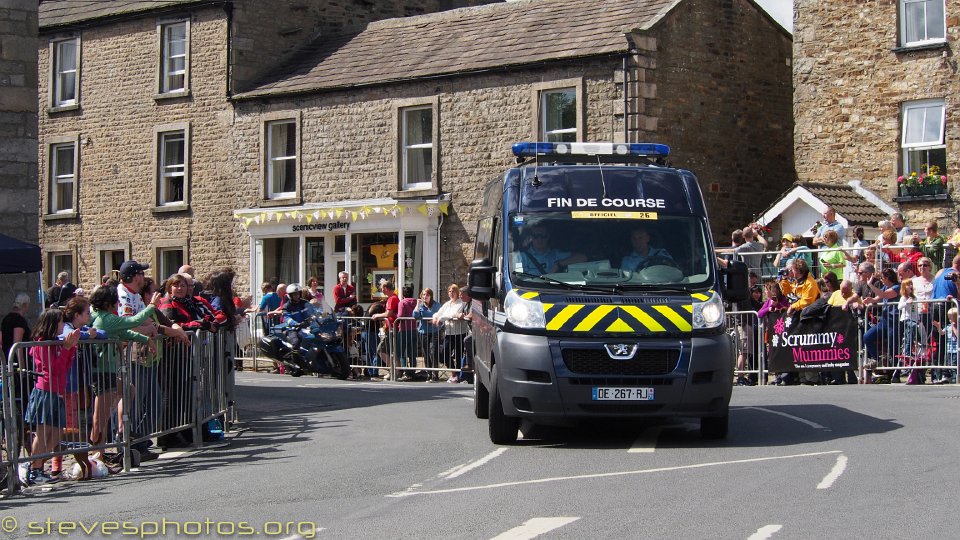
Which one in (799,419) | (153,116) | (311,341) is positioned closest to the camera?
(799,419)

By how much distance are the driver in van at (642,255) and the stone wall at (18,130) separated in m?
10.3

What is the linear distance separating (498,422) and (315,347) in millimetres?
12671

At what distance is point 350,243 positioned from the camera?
34031mm

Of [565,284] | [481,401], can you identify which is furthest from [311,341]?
[565,284]

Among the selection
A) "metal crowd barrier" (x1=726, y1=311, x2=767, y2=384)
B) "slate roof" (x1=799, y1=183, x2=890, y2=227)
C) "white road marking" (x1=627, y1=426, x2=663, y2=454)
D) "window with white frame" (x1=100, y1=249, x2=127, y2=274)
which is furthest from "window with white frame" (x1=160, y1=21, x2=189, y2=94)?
"white road marking" (x1=627, y1=426, x2=663, y2=454)

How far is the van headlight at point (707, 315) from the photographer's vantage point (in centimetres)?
Result: 1292

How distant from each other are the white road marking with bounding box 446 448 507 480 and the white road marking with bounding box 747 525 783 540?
3310 mm

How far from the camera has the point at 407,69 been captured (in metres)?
33.5

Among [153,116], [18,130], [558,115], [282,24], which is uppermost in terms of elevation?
[282,24]

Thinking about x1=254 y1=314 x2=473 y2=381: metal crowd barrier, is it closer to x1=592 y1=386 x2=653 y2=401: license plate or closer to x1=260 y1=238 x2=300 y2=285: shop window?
x1=260 y1=238 x2=300 y2=285: shop window

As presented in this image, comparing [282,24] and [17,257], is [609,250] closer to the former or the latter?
[17,257]

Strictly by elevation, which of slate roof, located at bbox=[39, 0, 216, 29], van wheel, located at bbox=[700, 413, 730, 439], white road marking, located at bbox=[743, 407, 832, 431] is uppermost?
slate roof, located at bbox=[39, 0, 216, 29]

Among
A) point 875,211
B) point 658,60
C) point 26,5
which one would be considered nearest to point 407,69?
point 658,60

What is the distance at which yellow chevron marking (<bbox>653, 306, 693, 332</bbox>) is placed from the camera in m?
12.9
